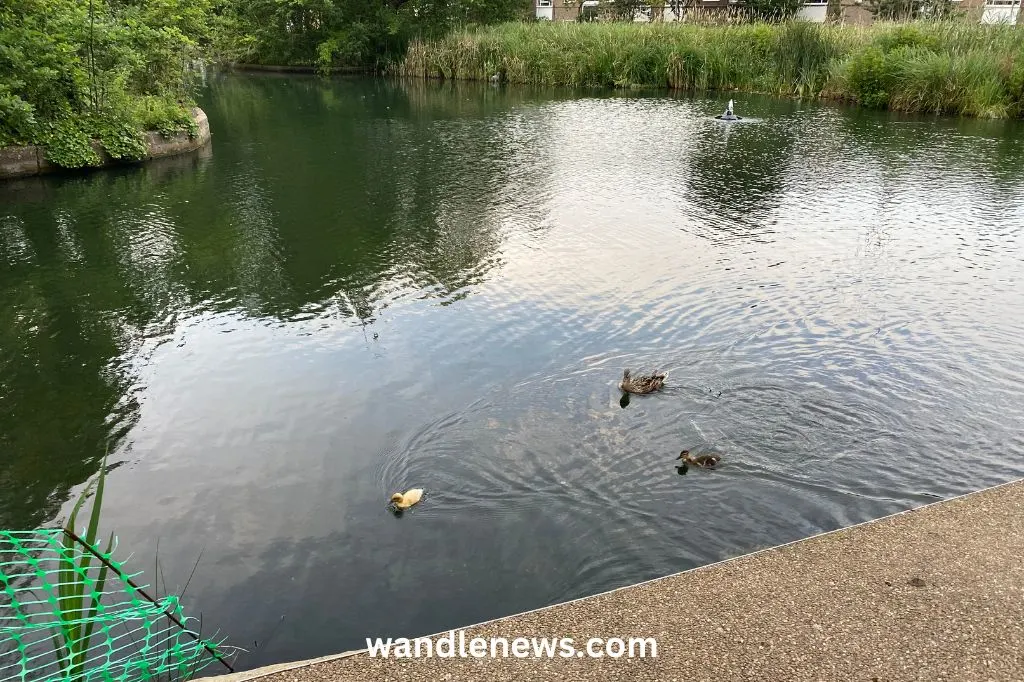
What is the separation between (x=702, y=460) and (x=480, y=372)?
1.93 m

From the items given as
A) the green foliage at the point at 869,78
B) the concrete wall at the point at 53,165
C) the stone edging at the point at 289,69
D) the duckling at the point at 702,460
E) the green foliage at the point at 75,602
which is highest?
the stone edging at the point at 289,69

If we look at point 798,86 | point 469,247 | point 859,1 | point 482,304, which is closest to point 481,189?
point 469,247

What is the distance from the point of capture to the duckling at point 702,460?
451 cm

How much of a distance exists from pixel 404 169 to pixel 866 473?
9783 mm

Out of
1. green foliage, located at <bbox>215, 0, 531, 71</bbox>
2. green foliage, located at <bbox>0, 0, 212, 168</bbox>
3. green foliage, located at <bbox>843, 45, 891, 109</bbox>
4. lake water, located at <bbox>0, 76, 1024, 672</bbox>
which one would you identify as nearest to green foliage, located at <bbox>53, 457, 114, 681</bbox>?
lake water, located at <bbox>0, 76, 1024, 672</bbox>

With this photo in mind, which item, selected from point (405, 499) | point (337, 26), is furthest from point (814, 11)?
point (405, 499)

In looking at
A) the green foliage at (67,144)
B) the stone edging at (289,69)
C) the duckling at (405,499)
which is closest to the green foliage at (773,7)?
the stone edging at (289,69)

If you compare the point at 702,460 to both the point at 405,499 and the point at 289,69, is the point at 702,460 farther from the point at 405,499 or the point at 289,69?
the point at 289,69

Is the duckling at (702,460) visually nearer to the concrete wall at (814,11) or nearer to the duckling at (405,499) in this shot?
the duckling at (405,499)

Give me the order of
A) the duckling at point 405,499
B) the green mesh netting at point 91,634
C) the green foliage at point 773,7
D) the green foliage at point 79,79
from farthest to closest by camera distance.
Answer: the green foliage at point 773,7 < the green foliage at point 79,79 < the duckling at point 405,499 < the green mesh netting at point 91,634

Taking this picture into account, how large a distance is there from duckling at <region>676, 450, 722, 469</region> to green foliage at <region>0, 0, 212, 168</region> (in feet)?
34.0

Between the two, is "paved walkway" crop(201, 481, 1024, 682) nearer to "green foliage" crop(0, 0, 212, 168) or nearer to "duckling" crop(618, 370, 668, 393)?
"duckling" crop(618, 370, 668, 393)

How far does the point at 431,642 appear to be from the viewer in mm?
2746

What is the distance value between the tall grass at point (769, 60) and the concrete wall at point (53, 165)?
1441 centimetres
